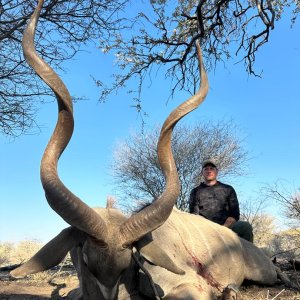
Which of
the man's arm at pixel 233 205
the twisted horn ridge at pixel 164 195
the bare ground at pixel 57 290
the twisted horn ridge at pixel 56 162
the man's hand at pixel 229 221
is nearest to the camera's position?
the twisted horn ridge at pixel 56 162

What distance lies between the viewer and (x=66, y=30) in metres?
7.68

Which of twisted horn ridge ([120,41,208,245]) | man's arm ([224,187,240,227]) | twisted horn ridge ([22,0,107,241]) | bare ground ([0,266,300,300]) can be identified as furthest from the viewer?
man's arm ([224,187,240,227])

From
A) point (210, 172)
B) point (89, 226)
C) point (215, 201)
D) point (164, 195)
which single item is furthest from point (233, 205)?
point (89, 226)

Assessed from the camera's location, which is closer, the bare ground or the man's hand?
the bare ground

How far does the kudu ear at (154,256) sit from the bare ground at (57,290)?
859 mm

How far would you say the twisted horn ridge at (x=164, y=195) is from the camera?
9.16 feet

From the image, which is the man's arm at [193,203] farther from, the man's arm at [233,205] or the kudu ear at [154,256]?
the kudu ear at [154,256]

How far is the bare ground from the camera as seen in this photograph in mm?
4062

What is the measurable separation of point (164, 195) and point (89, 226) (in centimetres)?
51

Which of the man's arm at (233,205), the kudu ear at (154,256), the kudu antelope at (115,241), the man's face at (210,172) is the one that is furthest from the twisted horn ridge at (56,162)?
the man's arm at (233,205)

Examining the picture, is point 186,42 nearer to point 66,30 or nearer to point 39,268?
point 66,30

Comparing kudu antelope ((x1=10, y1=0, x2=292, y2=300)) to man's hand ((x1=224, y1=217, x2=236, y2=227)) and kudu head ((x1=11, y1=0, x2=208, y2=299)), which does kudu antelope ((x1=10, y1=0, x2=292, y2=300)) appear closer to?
kudu head ((x1=11, y1=0, x2=208, y2=299))

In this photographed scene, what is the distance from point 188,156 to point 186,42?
10626mm

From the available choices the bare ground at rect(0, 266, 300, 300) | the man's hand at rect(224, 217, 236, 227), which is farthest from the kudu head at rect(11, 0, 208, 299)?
the man's hand at rect(224, 217, 236, 227)
